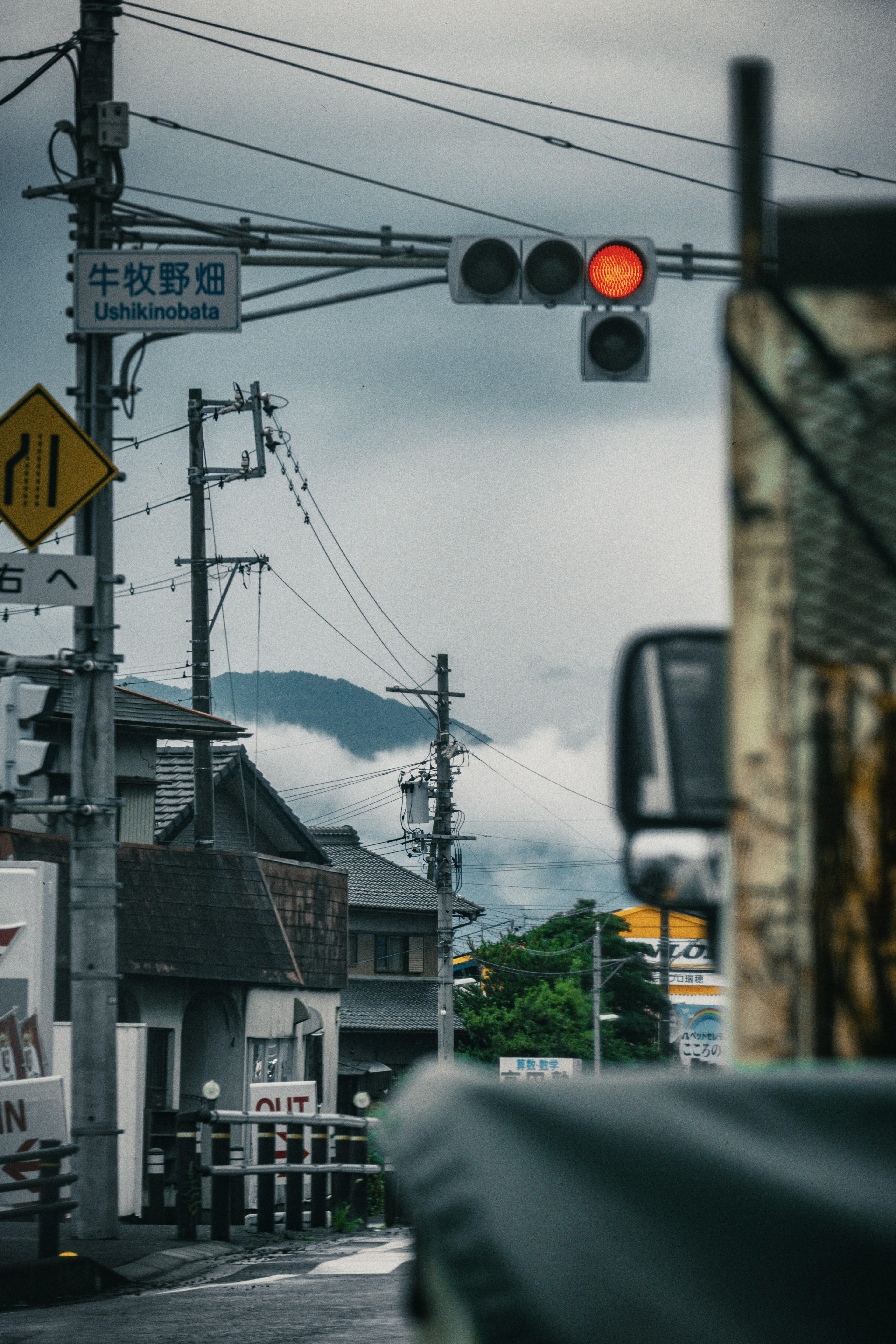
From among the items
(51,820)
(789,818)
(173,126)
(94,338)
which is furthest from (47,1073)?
(789,818)

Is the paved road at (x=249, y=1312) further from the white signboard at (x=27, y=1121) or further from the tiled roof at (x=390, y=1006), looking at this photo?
the tiled roof at (x=390, y=1006)

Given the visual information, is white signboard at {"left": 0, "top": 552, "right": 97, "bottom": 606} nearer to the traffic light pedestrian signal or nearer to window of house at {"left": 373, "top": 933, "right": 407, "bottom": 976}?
the traffic light pedestrian signal

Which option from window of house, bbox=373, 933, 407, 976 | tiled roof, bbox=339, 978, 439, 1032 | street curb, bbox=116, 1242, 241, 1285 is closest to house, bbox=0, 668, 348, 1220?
street curb, bbox=116, 1242, 241, 1285

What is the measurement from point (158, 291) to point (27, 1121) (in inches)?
238

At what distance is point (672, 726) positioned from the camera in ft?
8.29

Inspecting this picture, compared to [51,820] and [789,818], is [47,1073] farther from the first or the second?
[789,818]

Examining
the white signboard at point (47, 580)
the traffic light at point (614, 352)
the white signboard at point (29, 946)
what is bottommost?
the white signboard at point (29, 946)

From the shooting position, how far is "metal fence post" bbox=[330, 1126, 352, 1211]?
17.0 m

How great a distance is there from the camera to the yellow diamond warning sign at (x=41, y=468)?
38.4 feet

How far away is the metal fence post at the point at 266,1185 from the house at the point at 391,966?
38.6 m

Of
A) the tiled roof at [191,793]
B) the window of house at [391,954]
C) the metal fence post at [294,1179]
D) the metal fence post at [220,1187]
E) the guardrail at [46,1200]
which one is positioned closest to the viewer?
the guardrail at [46,1200]

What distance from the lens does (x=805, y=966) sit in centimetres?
217

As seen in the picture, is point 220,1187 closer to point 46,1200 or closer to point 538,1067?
point 46,1200

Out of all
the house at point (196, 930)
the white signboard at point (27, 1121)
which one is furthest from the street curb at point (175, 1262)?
the house at point (196, 930)
